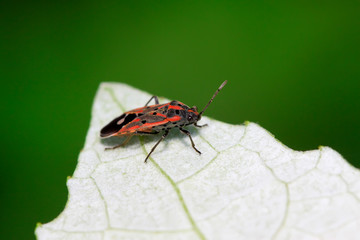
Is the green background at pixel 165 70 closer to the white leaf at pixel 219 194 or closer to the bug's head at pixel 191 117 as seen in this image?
the bug's head at pixel 191 117

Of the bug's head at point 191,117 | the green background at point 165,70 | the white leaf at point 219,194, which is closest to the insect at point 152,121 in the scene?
the bug's head at point 191,117

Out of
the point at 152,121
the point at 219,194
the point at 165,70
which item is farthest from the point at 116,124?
the point at 165,70

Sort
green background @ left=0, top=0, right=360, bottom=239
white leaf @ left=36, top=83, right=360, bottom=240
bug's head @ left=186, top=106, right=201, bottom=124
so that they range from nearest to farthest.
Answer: white leaf @ left=36, top=83, right=360, bottom=240
bug's head @ left=186, top=106, right=201, bottom=124
green background @ left=0, top=0, right=360, bottom=239

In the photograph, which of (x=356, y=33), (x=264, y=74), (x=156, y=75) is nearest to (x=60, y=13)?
(x=156, y=75)

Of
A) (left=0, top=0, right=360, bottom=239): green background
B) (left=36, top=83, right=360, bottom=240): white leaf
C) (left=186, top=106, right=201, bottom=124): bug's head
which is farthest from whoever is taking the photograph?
(left=0, top=0, right=360, bottom=239): green background

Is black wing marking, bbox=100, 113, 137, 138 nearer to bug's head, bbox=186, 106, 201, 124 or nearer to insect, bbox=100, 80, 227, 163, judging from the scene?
insect, bbox=100, 80, 227, 163

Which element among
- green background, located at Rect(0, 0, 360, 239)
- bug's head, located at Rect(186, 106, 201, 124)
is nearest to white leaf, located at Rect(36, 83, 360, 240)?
bug's head, located at Rect(186, 106, 201, 124)

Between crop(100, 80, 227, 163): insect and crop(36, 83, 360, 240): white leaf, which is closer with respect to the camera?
crop(36, 83, 360, 240): white leaf
